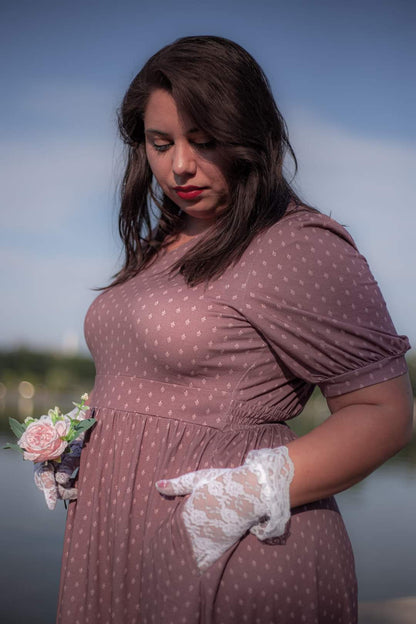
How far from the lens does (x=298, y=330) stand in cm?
109

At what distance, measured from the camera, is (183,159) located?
4.07 feet

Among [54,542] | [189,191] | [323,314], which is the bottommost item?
[54,542]

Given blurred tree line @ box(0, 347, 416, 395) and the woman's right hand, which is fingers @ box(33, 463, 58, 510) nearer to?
the woman's right hand

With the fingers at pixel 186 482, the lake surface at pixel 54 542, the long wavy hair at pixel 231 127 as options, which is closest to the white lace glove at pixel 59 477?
the fingers at pixel 186 482

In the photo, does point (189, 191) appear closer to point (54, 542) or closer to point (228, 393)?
point (228, 393)

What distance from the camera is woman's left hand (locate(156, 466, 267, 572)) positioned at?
1015 millimetres

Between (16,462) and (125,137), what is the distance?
9.49m

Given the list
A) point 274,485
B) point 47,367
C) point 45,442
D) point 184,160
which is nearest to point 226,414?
point 274,485

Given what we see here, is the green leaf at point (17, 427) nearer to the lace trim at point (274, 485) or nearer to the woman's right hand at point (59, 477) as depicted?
the woman's right hand at point (59, 477)

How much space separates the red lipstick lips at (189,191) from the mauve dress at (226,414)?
0.16 metres

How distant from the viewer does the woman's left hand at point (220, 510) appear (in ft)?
3.33

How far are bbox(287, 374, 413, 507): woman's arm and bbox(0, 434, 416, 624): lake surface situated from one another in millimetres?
4102

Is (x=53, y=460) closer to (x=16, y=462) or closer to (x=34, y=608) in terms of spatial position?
(x=34, y=608)

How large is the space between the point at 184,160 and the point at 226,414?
15.8 inches
